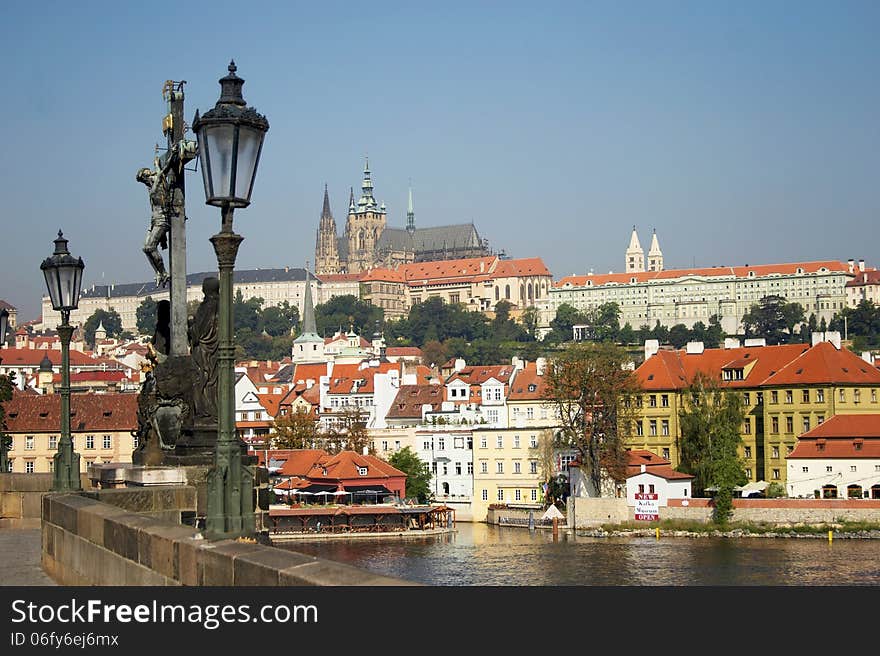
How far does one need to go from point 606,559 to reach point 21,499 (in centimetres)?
3476

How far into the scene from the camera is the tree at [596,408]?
64375 millimetres

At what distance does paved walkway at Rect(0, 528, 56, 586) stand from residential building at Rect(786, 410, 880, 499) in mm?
47260

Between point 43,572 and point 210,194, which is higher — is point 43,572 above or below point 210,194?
below

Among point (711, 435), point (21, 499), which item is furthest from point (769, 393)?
point (21, 499)

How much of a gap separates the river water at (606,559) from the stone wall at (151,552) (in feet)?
95.9

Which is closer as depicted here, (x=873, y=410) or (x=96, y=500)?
(x=96, y=500)

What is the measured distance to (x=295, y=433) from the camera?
77.3 meters

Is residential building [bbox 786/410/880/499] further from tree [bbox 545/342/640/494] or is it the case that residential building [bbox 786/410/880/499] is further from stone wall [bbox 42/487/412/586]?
stone wall [bbox 42/487/412/586]

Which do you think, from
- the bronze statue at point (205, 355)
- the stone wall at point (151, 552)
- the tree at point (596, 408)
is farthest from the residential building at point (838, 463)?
the stone wall at point (151, 552)

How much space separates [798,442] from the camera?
63094 millimetres

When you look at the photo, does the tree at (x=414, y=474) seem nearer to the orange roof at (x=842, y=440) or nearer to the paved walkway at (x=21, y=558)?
the orange roof at (x=842, y=440)

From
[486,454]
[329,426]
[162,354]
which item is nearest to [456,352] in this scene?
[329,426]
